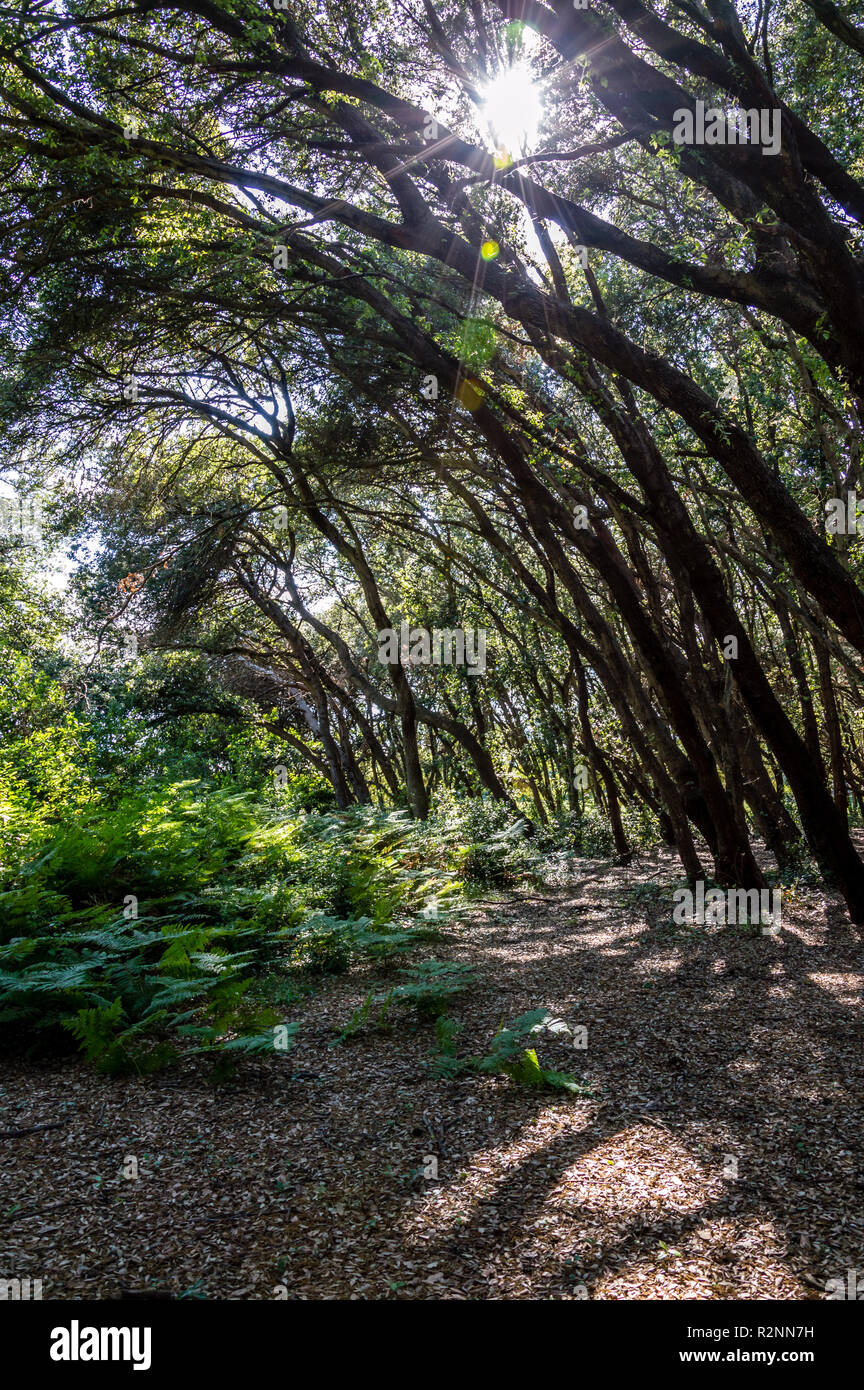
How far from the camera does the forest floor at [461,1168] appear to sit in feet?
8.73

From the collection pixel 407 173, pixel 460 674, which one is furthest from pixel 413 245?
pixel 460 674

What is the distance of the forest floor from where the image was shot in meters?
2.66

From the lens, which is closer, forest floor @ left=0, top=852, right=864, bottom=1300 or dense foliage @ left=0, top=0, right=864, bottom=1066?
forest floor @ left=0, top=852, right=864, bottom=1300

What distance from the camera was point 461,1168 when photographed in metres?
3.39
